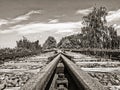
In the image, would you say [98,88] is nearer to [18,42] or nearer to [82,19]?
[82,19]

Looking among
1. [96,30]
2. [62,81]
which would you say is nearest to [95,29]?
[96,30]

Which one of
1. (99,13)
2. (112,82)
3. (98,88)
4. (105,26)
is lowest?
(112,82)

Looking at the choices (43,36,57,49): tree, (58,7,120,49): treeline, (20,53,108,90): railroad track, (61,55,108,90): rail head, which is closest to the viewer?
(61,55,108,90): rail head

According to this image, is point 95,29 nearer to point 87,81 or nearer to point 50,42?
point 87,81

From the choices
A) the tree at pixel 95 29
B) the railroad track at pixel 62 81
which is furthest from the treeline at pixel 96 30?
the railroad track at pixel 62 81

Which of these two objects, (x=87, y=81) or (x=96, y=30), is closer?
(x=87, y=81)

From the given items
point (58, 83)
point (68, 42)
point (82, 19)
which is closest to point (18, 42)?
point (68, 42)

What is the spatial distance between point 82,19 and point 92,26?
3.63 m

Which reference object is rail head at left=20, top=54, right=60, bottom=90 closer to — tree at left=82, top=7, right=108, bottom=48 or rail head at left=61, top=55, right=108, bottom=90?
rail head at left=61, top=55, right=108, bottom=90

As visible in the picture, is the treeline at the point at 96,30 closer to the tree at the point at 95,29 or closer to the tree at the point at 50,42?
the tree at the point at 95,29

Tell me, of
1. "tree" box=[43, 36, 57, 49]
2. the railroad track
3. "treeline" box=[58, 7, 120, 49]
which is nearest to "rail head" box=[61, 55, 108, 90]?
the railroad track

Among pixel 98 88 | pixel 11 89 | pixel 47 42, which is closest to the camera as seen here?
pixel 98 88

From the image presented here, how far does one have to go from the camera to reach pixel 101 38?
198 ft

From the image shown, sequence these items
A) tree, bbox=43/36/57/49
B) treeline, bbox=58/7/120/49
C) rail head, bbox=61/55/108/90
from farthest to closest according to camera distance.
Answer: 1. tree, bbox=43/36/57/49
2. treeline, bbox=58/7/120/49
3. rail head, bbox=61/55/108/90
